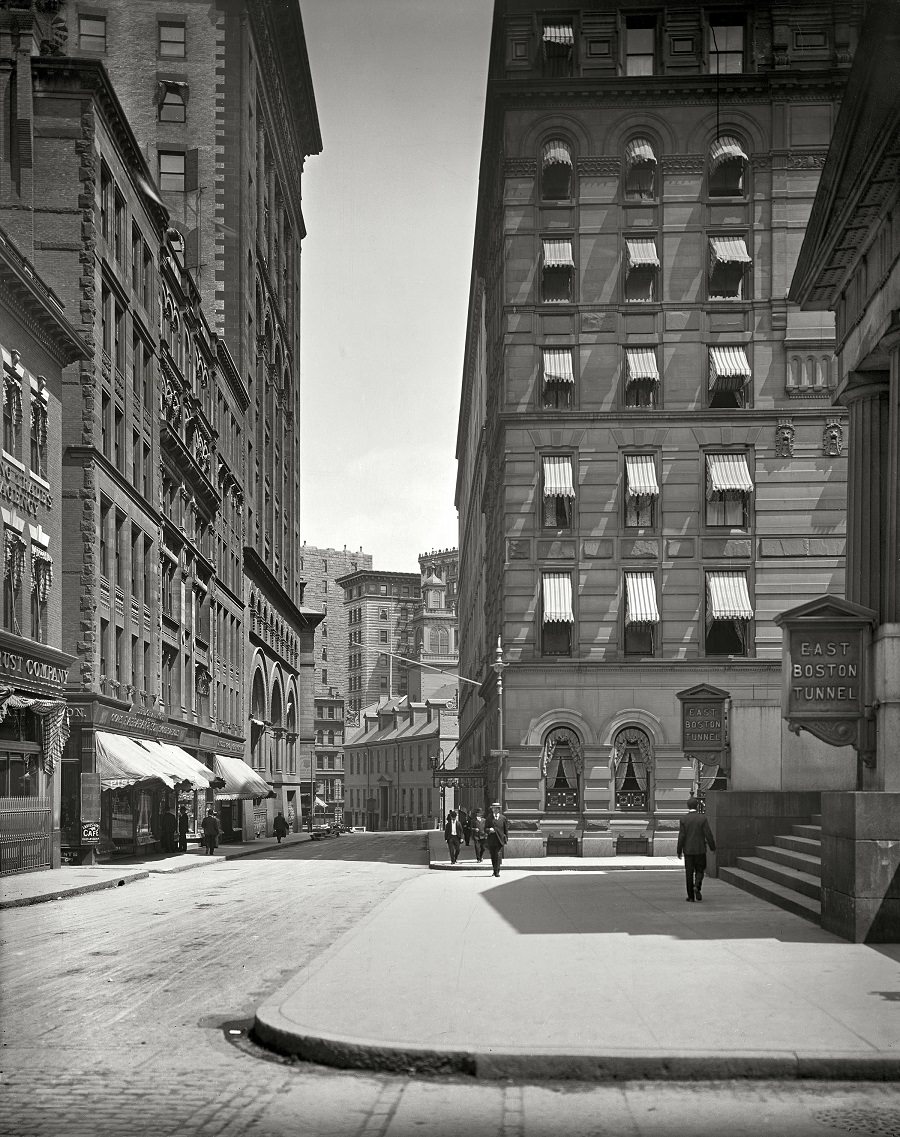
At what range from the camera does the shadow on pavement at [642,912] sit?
17625 millimetres

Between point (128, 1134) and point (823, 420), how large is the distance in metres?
46.7

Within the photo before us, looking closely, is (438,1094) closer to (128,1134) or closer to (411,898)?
(128,1134)

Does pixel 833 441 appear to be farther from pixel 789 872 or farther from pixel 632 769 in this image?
pixel 789 872

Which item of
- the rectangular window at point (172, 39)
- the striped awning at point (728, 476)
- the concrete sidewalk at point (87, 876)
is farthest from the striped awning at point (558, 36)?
the concrete sidewalk at point (87, 876)

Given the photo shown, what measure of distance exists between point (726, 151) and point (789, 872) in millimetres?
36282

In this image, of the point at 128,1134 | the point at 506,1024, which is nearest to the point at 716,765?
the point at 506,1024

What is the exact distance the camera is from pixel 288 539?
105812 millimetres

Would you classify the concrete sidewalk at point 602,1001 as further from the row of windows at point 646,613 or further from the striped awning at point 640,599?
the row of windows at point 646,613

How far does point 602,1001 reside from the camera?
12414 millimetres

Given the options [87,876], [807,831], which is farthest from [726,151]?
[87,876]

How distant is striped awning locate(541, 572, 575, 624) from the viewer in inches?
1984

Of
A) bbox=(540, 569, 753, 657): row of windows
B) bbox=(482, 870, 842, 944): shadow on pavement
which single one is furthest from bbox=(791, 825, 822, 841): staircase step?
bbox=(540, 569, 753, 657): row of windows

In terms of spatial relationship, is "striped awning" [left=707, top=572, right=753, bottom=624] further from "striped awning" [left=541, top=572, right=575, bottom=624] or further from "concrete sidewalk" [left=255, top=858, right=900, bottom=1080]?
"concrete sidewalk" [left=255, top=858, right=900, bottom=1080]

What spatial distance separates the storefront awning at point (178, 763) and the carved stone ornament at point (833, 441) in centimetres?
2550
